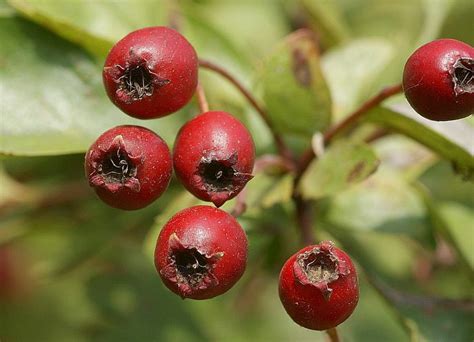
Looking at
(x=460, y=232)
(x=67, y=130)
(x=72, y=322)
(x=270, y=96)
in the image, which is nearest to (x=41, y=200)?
(x=72, y=322)

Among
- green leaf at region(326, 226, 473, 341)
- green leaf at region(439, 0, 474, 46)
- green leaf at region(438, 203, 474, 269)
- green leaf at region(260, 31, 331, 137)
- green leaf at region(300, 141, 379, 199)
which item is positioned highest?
green leaf at region(260, 31, 331, 137)

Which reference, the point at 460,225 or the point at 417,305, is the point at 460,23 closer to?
the point at 460,225

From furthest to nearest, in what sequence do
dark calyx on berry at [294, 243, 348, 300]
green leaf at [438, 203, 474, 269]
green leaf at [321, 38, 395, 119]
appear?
green leaf at [321, 38, 395, 119] < green leaf at [438, 203, 474, 269] < dark calyx on berry at [294, 243, 348, 300]

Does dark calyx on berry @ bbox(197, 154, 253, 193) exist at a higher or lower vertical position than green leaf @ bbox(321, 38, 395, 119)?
higher

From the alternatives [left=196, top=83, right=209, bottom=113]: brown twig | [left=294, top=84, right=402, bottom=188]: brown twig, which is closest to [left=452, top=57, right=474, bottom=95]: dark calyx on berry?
[left=294, top=84, right=402, bottom=188]: brown twig

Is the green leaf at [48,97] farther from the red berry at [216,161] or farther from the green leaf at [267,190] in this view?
the red berry at [216,161]

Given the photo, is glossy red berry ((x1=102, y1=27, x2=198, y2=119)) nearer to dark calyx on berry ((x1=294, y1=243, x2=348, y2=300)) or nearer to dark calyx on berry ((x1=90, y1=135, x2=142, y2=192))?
dark calyx on berry ((x1=90, y1=135, x2=142, y2=192))

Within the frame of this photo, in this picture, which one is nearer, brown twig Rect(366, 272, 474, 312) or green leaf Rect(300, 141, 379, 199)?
green leaf Rect(300, 141, 379, 199)

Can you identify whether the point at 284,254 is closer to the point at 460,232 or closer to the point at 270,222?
the point at 270,222
